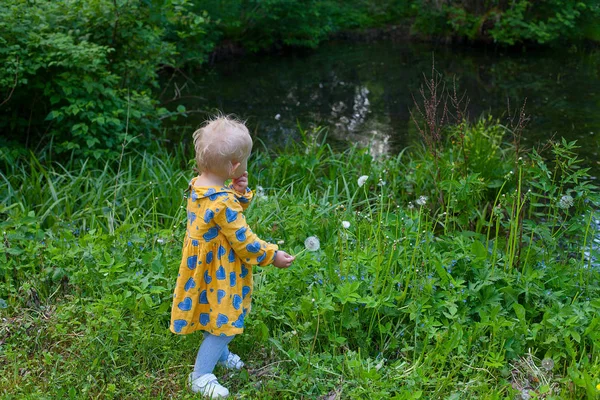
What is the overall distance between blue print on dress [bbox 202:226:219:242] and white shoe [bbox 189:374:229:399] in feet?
1.87

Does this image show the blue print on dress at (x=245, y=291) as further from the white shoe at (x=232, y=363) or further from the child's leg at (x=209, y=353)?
the white shoe at (x=232, y=363)

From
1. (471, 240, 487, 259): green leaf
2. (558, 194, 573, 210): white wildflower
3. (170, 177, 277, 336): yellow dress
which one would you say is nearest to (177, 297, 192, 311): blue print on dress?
(170, 177, 277, 336): yellow dress

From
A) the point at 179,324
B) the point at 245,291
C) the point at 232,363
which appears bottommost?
the point at 232,363

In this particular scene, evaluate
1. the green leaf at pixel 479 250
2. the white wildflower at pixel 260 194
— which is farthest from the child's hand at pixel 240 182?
the white wildflower at pixel 260 194

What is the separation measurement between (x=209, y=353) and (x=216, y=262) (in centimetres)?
38

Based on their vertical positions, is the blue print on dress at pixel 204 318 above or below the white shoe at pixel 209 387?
above

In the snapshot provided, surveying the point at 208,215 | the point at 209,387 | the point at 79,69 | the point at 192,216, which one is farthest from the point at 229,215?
the point at 79,69

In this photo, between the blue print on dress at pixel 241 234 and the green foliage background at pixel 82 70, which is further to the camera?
the green foliage background at pixel 82 70

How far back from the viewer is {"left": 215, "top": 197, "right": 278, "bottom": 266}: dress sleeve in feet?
7.57

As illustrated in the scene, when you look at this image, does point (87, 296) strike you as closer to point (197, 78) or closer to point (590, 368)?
point (590, 368)

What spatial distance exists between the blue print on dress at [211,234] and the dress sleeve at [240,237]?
24mm

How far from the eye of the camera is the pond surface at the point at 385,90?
25.6 feet

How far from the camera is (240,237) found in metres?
2.31

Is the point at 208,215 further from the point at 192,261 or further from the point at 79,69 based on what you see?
the point at 79,69
